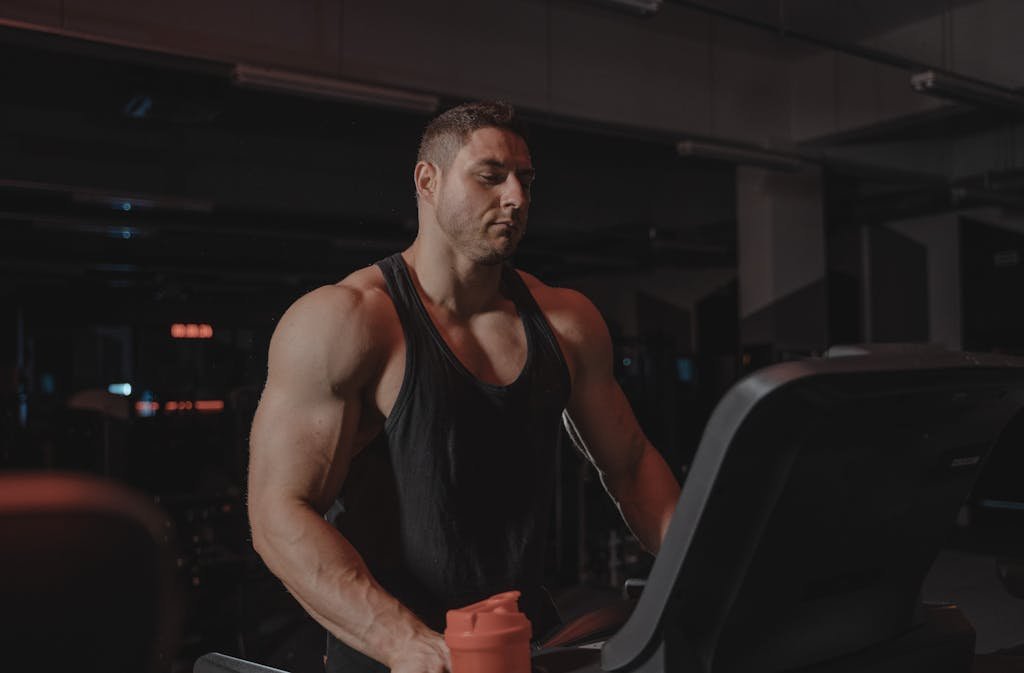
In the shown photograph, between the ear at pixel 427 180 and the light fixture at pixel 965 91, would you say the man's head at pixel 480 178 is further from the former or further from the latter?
the light fixture at pixel 965 91

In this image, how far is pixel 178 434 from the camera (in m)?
4.62

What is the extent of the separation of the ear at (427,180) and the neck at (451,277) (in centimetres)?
6

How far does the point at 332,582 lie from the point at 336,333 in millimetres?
325

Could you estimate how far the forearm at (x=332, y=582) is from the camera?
1095mm

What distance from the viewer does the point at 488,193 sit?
4.44 feet

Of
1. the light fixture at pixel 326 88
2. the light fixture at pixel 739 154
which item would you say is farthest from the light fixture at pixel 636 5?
the light fixture at pixel 739 154

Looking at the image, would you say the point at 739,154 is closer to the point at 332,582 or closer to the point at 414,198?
the point at 414,198

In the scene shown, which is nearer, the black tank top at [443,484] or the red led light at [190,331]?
the black tank top at [443,484]

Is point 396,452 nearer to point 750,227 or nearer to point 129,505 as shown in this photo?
point 129,505

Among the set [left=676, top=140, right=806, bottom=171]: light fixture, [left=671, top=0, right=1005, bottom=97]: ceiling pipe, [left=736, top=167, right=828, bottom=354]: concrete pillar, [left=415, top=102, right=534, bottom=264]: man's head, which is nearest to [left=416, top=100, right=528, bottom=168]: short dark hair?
[left=415, top=102, right=534, bottom=264]: man's head

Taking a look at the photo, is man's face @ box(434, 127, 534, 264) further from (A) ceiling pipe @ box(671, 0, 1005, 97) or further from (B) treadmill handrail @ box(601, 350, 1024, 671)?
(A) ceiling pipe @ box(671, 0, 1005, 97)

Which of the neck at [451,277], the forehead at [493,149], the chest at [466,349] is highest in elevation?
the forehead at [493,149]

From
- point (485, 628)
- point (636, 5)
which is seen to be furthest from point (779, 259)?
point (485, 628)

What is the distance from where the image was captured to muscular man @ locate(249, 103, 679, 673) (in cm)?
130
